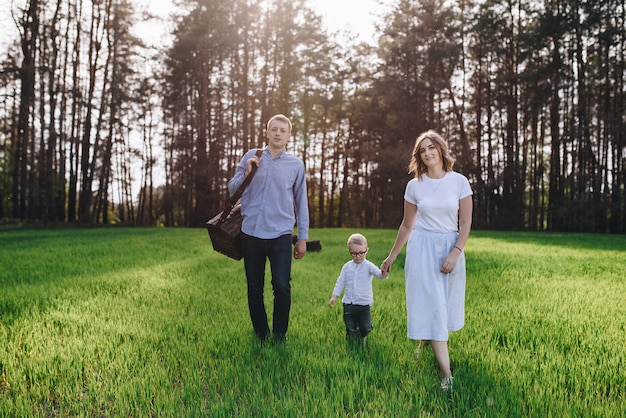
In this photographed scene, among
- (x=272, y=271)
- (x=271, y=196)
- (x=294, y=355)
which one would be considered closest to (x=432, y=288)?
(x=294, y=355)

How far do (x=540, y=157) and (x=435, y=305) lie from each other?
116 feet

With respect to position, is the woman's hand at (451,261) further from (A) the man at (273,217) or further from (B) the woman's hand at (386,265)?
(A) the man at (273,217)

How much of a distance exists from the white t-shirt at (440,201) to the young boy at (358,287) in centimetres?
89

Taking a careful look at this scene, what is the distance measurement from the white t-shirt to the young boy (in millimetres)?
887

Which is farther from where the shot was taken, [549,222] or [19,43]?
[549,222]

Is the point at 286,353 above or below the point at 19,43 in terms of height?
below

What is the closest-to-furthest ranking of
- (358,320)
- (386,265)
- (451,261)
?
(451,261), (386,265), (358,320)

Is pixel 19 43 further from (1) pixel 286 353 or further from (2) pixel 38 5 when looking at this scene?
(1) pixel 286 353

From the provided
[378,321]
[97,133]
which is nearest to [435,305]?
[378,321]

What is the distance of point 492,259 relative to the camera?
38.7 feet

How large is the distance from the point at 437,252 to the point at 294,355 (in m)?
1.69

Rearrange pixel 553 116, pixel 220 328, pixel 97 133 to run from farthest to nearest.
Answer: pixel 553 116, pixel 97 133, pixel 220 328

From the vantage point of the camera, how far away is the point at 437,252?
11.4ft

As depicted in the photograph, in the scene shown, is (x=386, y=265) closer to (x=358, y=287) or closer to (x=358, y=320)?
(x=358, y=287)
